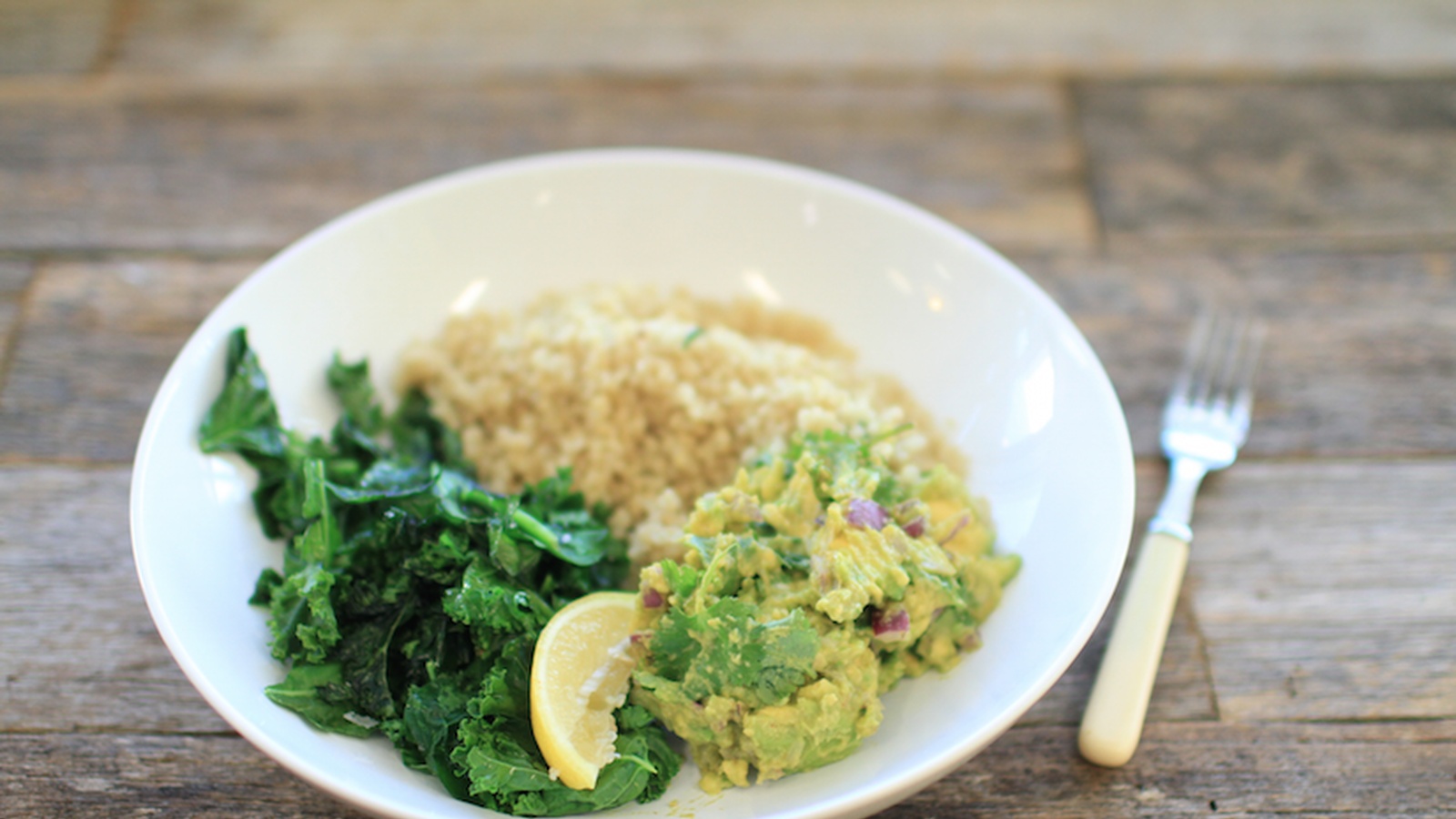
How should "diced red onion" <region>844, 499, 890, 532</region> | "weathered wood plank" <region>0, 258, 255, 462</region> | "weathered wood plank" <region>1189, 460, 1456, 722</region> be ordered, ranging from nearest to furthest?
"diced red onion" <region>844, 499, 890, 532</region> → "weathered wood plank" <region>1189, 460, 1456, 722</region> → "weathered wood plank" <region>0, 258, 255, 462</region>

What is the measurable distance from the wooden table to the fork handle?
3.1 inches

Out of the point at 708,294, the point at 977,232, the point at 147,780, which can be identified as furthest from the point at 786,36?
the point at 147,780

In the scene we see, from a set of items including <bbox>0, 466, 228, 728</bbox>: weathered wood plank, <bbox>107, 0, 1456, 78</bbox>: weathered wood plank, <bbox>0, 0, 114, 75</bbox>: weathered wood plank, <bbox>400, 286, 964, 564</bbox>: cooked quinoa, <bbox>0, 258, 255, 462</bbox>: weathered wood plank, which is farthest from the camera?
<bbox>107, 0, 1456, 78</bbox>: weathered wood plank

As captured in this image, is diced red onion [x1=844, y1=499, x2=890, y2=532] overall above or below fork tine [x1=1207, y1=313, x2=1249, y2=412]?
above

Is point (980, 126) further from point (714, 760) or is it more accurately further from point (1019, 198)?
point (714, 760)

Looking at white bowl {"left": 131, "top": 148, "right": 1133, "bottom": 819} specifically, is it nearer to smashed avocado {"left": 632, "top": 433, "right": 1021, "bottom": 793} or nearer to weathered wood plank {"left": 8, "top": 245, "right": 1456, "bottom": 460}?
smashed avocado {"left": 632, "top": 433, "right": 1021, "bottom": 793}

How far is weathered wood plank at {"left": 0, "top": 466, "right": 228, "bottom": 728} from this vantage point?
209 cm

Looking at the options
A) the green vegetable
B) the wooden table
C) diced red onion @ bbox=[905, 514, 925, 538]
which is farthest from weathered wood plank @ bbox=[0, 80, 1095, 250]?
diced red onion @ bbox=[905, 514, 925, 538]

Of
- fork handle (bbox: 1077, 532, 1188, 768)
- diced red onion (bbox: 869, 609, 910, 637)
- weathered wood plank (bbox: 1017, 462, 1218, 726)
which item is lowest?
weathered wood plank (bbox: 1017, 462, 1218, 726)

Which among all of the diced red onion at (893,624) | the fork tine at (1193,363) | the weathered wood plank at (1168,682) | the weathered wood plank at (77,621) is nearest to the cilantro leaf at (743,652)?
the diced red onion at (893,624)

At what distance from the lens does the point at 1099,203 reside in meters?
3.31

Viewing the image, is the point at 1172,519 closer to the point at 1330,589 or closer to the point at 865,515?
the point at 1330,589

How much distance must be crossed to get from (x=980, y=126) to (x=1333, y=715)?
2.09 meters

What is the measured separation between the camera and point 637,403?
240cm
